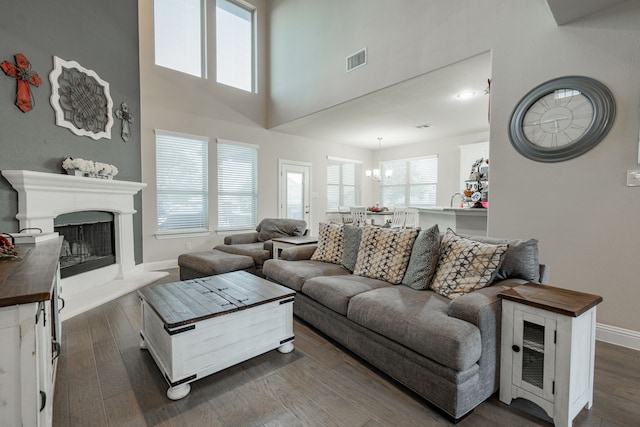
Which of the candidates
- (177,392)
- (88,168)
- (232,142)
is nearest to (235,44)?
(232,142)

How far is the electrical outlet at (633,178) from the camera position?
2141 mm

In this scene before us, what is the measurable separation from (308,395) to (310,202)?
5.46m

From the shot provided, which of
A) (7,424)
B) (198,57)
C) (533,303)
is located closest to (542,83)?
(533,303)

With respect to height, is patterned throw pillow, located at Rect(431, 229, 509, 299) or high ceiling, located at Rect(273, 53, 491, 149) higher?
high ceiling, located at Rect(273, 53, 491, 149)

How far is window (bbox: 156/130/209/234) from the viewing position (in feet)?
15.9

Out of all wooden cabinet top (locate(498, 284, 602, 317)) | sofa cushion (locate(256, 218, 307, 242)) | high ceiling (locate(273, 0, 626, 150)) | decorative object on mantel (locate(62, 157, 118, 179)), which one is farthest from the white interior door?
wooden cabinet top (locate(498, 284, 602, 317))

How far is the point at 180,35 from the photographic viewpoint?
5.07 m

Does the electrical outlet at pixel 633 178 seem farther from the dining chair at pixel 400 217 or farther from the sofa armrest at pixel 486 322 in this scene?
the dining chair at pixel 400 217

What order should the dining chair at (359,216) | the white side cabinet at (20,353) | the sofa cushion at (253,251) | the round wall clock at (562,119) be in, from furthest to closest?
the dining chair at (359,216) → the sofa cushion at (253,251) → the round wall clock at (562,119) → the white side cabinet at (20,353)

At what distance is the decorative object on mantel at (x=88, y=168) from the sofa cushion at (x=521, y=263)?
13.7 ft

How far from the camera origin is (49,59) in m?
3.03

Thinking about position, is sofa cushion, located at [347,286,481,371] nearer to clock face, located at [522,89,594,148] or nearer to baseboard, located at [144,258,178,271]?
clock face, located at [522,89,594,148]

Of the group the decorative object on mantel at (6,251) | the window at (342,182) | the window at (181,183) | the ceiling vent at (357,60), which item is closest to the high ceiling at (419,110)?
the ceiling vent at (357,60)

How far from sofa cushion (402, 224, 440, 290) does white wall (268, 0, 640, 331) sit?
3.49 feet
